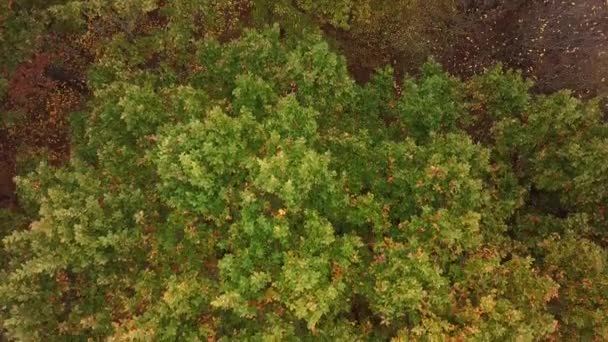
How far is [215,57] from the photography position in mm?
21031

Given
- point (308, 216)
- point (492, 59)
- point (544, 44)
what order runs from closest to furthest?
point (308, 216) → point (544, 44) → point (492, 59)

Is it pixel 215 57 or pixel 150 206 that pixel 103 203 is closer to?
pixel 150 206

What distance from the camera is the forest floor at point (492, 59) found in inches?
934

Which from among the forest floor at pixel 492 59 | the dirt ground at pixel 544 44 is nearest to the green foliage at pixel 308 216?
the forest floor at pixel 492 59

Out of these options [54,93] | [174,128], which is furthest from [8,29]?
[174,128]

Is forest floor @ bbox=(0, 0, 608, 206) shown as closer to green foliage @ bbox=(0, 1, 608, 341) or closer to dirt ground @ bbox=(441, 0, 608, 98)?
dirt ground @ bbox=(441, 0, 608, 98)

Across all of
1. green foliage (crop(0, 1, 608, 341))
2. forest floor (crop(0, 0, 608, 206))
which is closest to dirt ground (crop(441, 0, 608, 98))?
forest floor (crop(0, 0, 608, 206))

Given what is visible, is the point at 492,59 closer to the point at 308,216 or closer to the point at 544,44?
the point at 544,44

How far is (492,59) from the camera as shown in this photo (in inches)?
977

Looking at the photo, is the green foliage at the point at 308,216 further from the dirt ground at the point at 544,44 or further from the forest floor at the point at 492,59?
the dirt ground at the point at 544,44

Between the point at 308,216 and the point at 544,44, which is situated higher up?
the point at 544,44

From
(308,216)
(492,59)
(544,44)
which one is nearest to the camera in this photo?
(308,216)

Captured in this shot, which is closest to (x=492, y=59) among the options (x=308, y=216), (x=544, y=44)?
(x=544, y=44)

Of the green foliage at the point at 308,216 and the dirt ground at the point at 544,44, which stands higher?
the dirt ground at the point at 544,44
